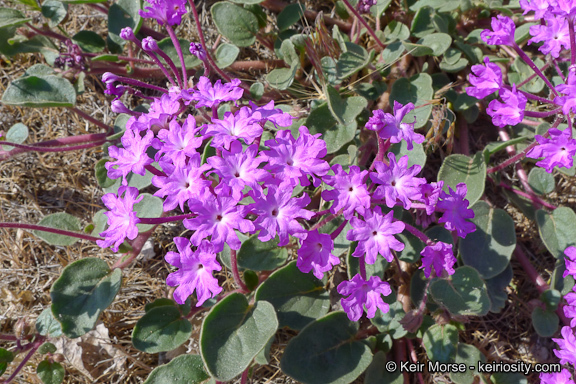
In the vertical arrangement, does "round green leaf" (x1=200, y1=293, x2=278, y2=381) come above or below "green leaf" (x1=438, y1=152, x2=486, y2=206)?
below

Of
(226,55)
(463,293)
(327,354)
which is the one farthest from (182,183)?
(463,293)

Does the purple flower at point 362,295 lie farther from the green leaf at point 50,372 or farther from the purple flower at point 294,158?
Result: the green leaf at point 50,372

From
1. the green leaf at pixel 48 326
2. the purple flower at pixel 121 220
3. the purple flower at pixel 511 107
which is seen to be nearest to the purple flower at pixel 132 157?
the purple flower at pixel 121 220

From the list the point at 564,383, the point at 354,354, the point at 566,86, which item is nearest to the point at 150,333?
the point at 354,354

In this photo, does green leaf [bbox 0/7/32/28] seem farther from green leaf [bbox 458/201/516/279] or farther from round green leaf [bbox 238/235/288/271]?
green leaf [bbox 458/201/516/279]

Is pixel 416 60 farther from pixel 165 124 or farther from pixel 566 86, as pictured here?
pixel 165 124

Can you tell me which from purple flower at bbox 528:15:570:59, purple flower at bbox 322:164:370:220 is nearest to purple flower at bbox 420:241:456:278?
purple flower at bbox 322:164:370:220

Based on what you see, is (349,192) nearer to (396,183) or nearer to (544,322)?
(396,183)
